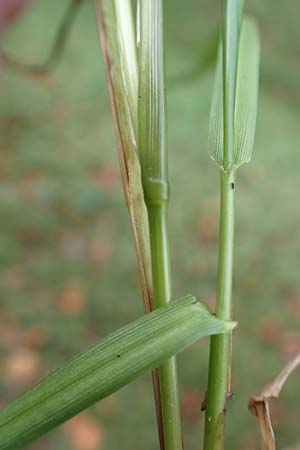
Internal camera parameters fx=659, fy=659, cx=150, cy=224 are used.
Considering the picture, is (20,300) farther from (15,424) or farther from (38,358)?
(15,424)

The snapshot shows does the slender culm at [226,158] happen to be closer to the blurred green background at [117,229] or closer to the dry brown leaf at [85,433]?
the blurred green background at [117,229]

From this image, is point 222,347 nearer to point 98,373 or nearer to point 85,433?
point 98,373

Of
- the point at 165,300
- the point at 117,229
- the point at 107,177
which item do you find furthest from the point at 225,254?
the point at 107,177

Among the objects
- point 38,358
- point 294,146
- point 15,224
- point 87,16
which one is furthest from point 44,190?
point 87,16

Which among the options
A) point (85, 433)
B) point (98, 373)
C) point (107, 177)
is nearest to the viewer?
point (98, 373)

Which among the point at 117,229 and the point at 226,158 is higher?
the point at 117,229

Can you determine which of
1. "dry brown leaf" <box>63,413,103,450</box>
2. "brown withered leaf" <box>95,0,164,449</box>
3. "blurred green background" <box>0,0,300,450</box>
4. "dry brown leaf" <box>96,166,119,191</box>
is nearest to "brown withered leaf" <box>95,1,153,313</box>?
"brown withered leaf" <box>95,0,164,449</box>

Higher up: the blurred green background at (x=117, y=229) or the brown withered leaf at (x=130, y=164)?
the blurred green background at (x=117, y=229)

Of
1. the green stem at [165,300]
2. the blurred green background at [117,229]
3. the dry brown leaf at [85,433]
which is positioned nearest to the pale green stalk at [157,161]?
the green stem at [165,300]

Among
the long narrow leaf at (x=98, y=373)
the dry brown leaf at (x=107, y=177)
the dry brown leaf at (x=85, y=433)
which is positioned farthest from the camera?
the dry brown leaf at (x=107, y=177)
